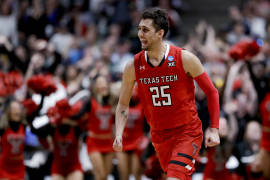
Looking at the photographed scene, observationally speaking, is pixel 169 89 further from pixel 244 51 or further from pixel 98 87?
pixel 98 87

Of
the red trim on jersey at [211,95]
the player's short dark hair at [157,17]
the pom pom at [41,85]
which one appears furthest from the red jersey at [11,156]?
the red trim on jersey at [211,95]

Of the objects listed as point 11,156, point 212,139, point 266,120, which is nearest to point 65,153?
point 11,156

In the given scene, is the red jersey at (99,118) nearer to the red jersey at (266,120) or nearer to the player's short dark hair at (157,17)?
the red jersey at (266,120)

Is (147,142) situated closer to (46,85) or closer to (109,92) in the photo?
(109,92)

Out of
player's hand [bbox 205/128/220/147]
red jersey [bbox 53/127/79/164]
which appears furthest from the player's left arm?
red jersey [bbox 53/127/79/164]

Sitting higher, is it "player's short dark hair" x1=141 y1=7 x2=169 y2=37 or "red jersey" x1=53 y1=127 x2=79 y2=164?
"player's short dark hair" x1=141 y1=7 x2=169 y2=37

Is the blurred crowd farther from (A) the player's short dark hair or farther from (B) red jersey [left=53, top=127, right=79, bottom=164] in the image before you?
(A) the player's short dark hair

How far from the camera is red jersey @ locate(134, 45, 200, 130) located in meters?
4.60

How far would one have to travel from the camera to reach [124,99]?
493 centimetres

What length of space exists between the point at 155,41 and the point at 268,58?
20.9 feet

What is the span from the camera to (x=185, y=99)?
466cm

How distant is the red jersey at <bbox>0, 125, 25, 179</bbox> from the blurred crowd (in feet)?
0.09

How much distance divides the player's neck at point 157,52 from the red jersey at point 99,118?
3087mm

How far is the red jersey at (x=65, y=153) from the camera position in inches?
281
